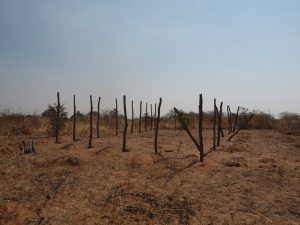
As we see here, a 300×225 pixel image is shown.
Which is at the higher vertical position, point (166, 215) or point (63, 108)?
point (63, 108)

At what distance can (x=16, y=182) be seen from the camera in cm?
1020

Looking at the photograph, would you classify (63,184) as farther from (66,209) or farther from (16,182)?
(66,209)

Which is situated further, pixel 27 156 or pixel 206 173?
pixel 27 156

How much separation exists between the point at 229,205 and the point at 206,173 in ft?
10.5

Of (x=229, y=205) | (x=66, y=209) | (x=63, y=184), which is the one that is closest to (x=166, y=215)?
(x=229, y=205)

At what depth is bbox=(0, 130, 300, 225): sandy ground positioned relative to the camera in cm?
783

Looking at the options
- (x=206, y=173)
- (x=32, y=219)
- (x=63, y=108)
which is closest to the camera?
(x=32, y=219)

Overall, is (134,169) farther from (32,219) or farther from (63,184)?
(32,219)

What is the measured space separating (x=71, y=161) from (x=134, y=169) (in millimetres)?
2158

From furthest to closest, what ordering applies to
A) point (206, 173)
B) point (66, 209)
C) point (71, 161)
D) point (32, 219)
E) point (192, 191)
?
point (71, 161)
point (206, 173)
point (192, 191)
point (66, 209)
point (32, 219)

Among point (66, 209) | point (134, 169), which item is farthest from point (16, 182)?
point (134, 169)

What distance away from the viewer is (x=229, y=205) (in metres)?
8.52

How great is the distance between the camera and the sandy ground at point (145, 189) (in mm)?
7828

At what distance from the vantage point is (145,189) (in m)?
9.66
